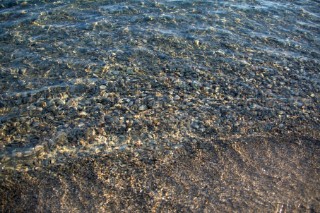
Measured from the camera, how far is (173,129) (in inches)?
253

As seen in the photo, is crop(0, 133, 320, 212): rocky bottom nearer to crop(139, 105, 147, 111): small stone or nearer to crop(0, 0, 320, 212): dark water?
crop(0, 0, 320, 212): dark water

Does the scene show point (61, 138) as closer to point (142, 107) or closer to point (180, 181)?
point (142, 107)

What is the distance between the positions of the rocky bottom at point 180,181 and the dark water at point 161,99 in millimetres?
21

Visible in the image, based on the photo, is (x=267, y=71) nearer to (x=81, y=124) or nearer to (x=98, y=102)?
(x=98, y=102)

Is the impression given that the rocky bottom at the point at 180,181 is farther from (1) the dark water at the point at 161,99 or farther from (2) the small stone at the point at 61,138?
(2) the small stone at the point at 61,138

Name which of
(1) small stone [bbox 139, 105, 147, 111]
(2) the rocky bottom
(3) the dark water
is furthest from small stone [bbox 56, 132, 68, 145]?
(1) small stone [bbox 139, 105, 147, 111]

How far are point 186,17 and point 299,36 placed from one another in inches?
143

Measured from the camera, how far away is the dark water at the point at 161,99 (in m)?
5.28

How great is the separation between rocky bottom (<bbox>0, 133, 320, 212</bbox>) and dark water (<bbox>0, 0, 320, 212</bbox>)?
0.02 m

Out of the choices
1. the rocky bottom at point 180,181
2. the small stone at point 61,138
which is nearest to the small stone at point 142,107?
the rocky bottom at point 180,181

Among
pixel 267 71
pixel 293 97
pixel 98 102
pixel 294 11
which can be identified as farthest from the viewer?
pixel 294 11

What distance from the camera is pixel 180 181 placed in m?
5.32

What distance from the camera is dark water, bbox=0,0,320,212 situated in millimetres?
5277

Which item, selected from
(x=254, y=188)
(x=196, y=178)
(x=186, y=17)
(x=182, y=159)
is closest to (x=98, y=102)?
(x=182, y=159)
